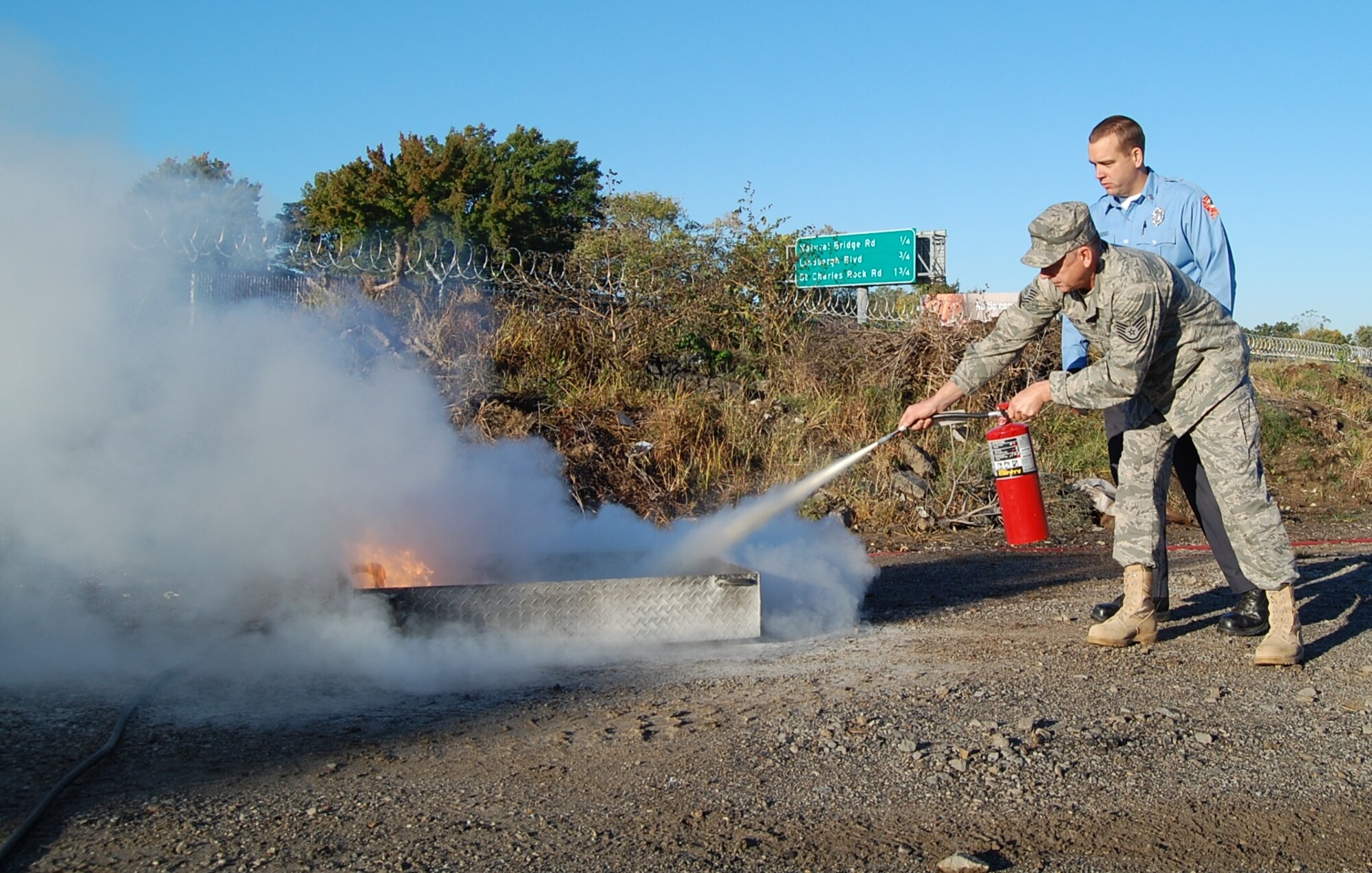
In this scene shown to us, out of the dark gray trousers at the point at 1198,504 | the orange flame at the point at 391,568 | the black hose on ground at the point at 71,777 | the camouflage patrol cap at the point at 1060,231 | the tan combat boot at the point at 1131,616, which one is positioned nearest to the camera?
the black hose on ground at the point at 71,777

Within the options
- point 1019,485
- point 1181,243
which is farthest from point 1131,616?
point 1181,243

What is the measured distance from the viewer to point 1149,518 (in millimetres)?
4867

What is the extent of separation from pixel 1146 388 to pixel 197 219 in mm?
5416

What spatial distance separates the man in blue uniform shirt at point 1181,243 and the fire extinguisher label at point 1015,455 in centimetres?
37

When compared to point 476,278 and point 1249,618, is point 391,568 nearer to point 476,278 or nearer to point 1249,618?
point 1249,618

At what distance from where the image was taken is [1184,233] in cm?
510

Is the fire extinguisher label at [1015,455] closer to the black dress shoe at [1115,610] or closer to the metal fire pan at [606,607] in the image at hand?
the black dress shoe at [1115,610]

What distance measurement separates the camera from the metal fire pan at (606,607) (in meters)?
4.70

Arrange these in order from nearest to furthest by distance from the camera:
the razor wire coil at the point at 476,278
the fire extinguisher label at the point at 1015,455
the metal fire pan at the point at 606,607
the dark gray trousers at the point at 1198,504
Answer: the metal fire pan at the point at 606,607
the dark gray trousers at the point at 1198,504
the fire extinguisher label at the point at 1015,455
the razor wire coil at the point at 476,278

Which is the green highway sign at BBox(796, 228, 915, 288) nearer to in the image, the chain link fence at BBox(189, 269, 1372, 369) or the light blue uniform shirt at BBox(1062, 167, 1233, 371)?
the chain link fence at BBox(189, 269, 1372, 369)

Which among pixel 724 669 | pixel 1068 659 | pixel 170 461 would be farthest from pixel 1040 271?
pixel 170 461

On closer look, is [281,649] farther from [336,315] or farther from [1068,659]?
[336,315]

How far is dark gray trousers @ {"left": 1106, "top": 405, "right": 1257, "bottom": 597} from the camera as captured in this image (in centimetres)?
500

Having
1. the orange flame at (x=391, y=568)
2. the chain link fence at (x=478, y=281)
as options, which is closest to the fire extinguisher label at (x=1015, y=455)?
the orange flame at (x=391, y=568)
